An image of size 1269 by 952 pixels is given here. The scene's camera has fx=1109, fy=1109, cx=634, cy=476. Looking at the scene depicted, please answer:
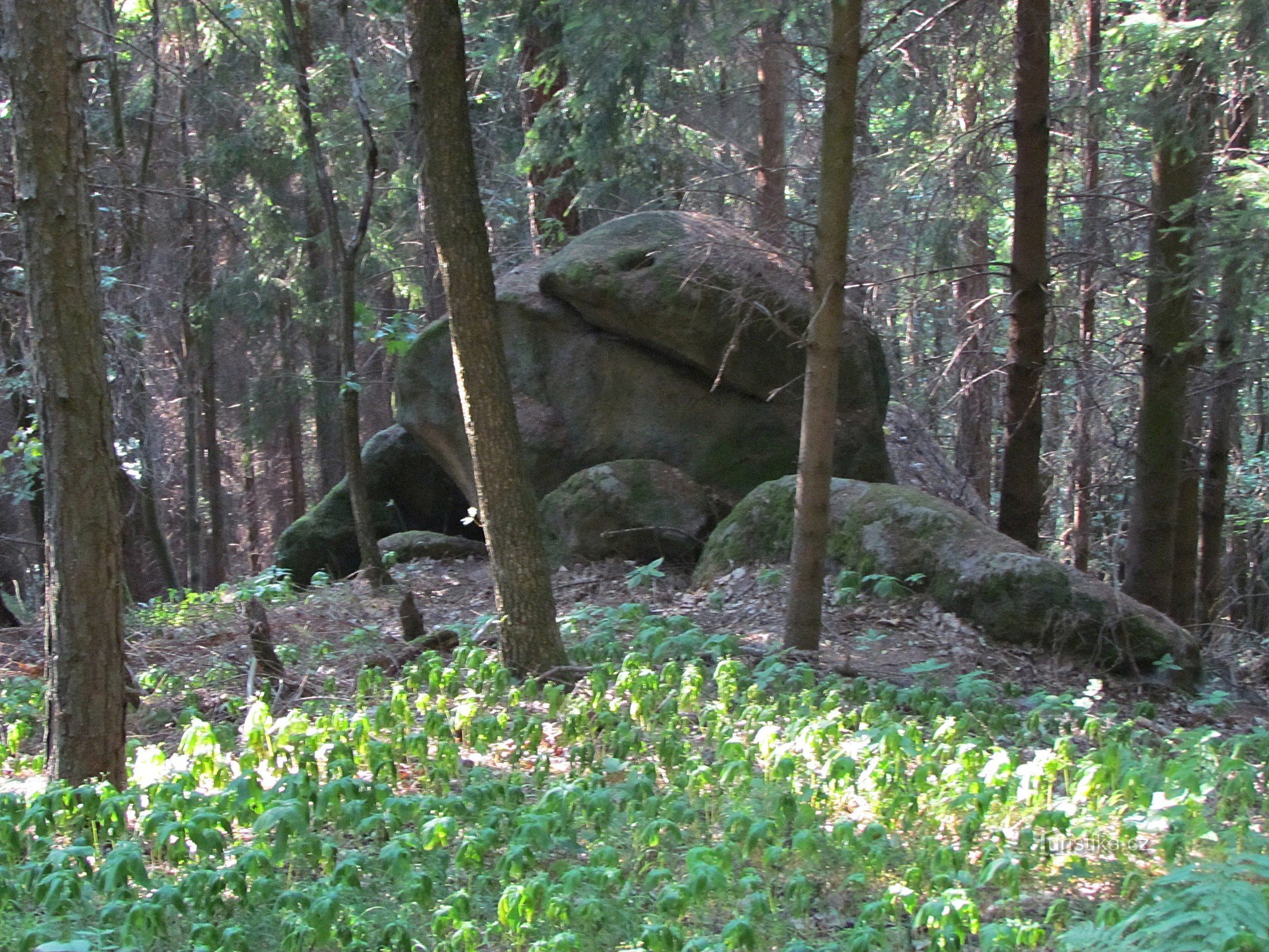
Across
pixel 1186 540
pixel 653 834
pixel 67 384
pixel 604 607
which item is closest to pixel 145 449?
pixel 604 607

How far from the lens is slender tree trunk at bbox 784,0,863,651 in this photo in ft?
22.5

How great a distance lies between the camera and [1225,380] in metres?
10.9

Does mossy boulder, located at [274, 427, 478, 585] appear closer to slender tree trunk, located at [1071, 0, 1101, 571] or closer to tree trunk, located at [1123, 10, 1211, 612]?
slender tree trunk, located at [1071, 0, 1101, 571]

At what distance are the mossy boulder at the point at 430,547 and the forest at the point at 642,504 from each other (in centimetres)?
8

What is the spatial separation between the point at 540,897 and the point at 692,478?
303 inches

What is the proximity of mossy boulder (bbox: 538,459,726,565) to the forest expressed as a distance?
5 cm

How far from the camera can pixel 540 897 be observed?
370 cm

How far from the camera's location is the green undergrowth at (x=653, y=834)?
3.60 m

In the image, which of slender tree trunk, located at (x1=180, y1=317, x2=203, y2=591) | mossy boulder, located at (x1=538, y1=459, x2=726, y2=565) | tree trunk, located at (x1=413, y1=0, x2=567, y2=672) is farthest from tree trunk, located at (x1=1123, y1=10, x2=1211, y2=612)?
slender tree trunk, located at (x1=180, y1=317, x2=203, y2=591)

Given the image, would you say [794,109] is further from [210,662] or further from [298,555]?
[210,662]

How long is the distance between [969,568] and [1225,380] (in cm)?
433

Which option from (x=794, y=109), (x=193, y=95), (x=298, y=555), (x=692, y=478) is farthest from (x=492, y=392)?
(x=794, y=109)

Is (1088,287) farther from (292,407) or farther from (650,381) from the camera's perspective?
(292,407)

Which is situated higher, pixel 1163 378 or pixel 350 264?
pixel 350 264
